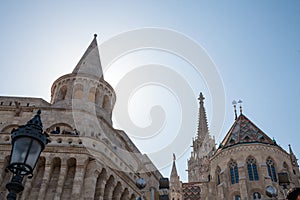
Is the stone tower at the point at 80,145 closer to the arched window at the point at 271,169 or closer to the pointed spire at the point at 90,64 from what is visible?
the pointed spire at the point at 90,64

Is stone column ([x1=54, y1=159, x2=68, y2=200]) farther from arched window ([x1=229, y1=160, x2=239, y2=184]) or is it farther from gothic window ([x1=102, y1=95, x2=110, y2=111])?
arched window ([x1=229, y1=160, x2=239, y2=184])

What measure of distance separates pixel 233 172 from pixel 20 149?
25408mm

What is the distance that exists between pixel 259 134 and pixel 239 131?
1818 millimetres

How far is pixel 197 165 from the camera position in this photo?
5250 cm

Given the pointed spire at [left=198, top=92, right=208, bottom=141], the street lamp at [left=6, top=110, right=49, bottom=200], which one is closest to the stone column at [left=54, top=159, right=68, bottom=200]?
the street lamp at [left=6, top=110, right=49, bottom=200]

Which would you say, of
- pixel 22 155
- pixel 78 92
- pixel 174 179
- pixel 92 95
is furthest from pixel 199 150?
pixel 22 155

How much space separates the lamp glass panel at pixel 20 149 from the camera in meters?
5.50

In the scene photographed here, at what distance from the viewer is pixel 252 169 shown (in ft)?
91.8

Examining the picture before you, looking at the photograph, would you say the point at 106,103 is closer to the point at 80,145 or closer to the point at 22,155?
the point at 80,145

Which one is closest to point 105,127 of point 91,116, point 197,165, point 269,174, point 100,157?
point 91,116

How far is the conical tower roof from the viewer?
29.6 m

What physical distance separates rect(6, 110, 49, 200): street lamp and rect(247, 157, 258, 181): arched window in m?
24.8

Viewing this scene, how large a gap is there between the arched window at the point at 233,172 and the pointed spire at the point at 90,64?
45.3 ft

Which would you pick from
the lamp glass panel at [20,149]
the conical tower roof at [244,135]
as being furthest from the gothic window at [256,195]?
the lamp glass panel at [20,149]
